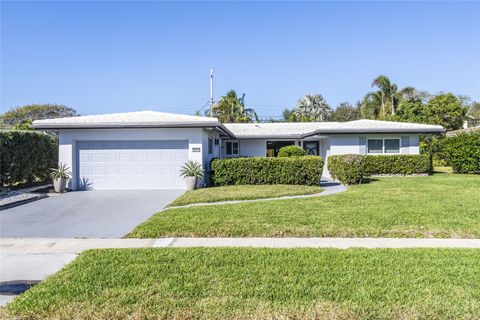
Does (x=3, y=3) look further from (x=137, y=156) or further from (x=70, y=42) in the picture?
(x=137, y=156)

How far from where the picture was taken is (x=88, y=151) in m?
15.8

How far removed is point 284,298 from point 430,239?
4265 millimetres

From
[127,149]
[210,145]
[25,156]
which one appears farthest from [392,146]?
[25,156]

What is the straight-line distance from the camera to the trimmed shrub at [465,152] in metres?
20.9

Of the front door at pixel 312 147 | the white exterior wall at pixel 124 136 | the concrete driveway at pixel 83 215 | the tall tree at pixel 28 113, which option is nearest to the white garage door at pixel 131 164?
the white exterior wall at pixel 124 136

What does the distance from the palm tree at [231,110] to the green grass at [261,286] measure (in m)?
35.0

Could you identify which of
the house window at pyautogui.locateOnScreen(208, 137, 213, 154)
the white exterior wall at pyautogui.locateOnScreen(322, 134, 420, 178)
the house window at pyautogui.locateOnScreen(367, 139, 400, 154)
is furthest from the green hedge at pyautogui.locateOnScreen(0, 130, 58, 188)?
the house window at pyautogui.locateOnScreen(367, 139, 400, 154)

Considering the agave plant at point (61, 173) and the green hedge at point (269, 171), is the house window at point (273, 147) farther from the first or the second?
the agave plant at point (61, 173)

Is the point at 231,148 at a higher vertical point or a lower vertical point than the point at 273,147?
lower

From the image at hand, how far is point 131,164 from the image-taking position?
15.7 metres

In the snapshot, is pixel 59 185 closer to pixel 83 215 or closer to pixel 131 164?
pixel 131 164

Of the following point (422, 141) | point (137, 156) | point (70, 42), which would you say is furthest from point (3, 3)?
point (422, 141)

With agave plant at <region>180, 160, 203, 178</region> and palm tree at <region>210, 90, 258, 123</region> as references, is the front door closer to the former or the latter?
agave plant at <region>180, 160, 203, 178</region>

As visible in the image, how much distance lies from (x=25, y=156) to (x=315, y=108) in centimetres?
3978
